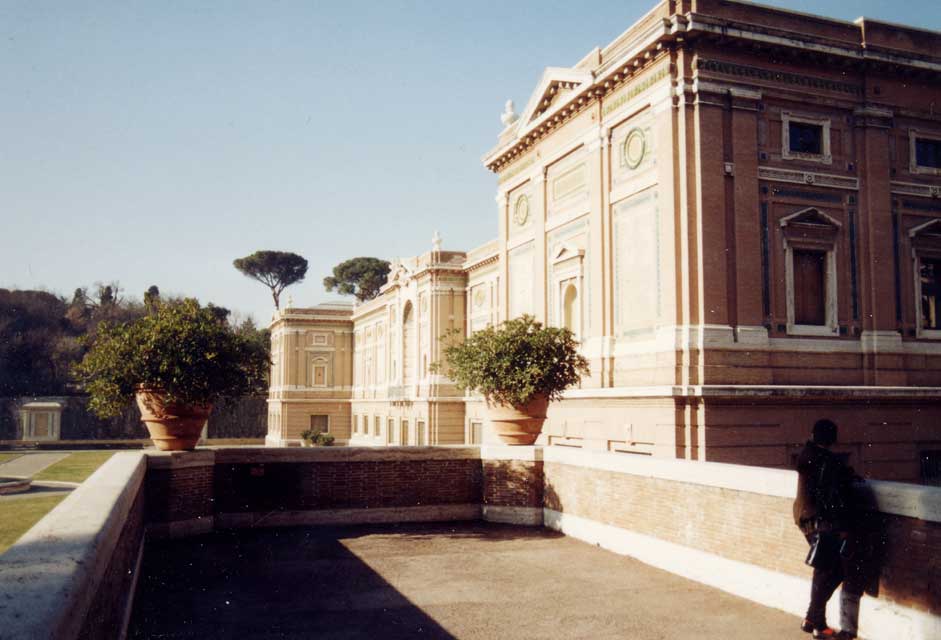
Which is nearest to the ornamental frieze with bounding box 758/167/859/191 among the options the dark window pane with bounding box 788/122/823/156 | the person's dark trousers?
the dark window pane with bounding box 788/122/823/156

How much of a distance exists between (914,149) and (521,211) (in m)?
11.7

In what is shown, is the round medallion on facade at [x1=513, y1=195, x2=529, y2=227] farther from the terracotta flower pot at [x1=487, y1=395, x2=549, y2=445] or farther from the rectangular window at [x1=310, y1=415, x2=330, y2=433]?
the rectangular window at [x1=310, y1=415, x2=330, y2=433]

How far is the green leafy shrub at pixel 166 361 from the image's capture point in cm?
1403

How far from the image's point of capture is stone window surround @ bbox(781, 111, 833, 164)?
1989 cm

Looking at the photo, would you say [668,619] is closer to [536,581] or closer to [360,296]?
[536,581]

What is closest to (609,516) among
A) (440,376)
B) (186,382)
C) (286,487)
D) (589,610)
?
(589,610)

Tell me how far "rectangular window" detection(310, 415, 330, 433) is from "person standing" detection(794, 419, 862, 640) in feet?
A: 202

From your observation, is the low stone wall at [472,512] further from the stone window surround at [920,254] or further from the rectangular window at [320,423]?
the rectangular window at [320,423]

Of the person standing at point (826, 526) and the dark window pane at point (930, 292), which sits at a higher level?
the dark window pane at point (930, 292)

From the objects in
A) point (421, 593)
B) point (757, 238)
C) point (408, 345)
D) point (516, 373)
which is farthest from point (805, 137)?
point (408, 345)

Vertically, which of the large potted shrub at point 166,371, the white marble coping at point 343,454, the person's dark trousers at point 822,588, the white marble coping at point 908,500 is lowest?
the person's dark trousers at point 822,588

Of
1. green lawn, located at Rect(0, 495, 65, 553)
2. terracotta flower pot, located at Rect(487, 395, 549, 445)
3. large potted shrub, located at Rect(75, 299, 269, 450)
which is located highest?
large potted shrub, located at Rect(75, 299, 269, 450)

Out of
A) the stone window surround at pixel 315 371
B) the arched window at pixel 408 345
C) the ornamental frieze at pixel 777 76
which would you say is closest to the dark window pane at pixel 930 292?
the ornamental frieze at pixel 777 76

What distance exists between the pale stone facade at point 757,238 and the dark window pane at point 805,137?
0.14 ft
